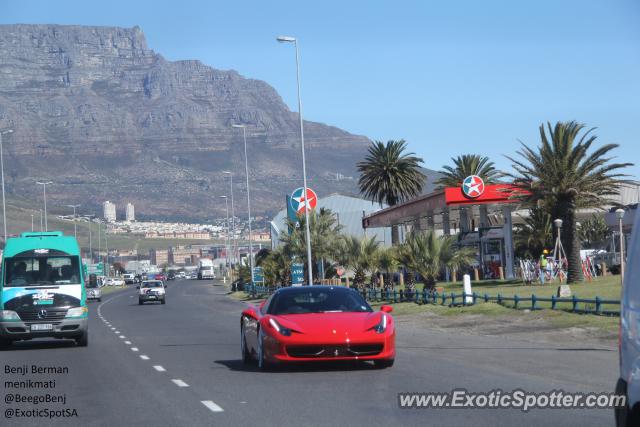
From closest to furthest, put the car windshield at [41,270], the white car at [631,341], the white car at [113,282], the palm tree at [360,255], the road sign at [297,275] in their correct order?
the white car at [631,341]
the car windshield at [41,270]
the palm tree at [360,255]
the road sign at [297,275]
the white car at [113,282]

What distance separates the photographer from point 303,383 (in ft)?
47.4

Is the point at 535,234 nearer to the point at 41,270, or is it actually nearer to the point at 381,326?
the point at 41,270

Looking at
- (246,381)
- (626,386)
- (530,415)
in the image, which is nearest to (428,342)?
(246,381)

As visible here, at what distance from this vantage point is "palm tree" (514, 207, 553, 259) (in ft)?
197

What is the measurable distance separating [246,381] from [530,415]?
205 inches

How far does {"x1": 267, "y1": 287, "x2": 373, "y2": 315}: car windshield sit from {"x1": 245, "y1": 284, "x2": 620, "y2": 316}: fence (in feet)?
32.0

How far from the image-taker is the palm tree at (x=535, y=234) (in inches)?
2363

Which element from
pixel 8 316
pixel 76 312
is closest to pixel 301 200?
pixel 76 312

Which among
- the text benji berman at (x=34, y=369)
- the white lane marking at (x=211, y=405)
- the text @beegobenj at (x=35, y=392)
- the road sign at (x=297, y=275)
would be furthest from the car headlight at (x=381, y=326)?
the road sign at (x=297, y=275)

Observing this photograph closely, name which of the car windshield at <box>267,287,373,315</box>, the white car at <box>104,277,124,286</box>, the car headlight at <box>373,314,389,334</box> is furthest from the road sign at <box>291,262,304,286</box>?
the white car at <box>104,277,124,286</box>

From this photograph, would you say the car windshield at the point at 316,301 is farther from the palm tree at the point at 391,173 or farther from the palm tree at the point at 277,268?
the palm tree at the point at 391,173

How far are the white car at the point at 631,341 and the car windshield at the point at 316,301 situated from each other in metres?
10.1

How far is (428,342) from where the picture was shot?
23469 millimetres

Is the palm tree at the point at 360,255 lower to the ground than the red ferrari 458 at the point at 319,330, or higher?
higher
